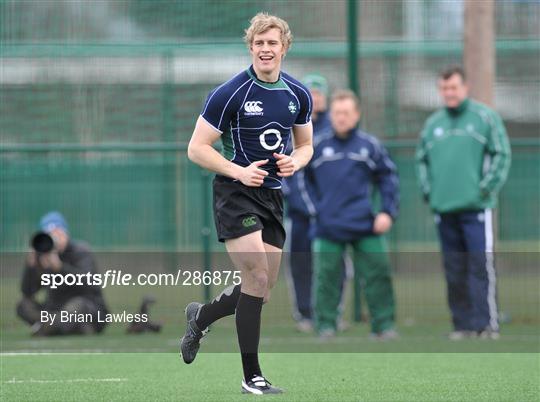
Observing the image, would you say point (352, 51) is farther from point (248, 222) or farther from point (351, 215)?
point (248, 222)

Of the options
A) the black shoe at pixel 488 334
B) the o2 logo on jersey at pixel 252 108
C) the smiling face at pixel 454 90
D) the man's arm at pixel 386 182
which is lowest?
the black shoe at pixel 488 334

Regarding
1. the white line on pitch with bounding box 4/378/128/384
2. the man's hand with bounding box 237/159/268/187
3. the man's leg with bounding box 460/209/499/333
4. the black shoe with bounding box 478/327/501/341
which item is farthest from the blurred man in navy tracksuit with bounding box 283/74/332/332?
the man's hand with bounding box 237/159/268/187

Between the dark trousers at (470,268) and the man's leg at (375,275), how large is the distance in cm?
54

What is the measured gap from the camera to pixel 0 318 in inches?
539

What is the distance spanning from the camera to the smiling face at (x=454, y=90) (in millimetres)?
12039

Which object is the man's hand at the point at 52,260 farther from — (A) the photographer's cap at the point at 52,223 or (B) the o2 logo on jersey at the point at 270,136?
(B) the o2 logo on jersey at the point at 270,136

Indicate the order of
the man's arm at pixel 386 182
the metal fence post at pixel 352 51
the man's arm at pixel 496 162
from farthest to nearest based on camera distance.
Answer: the metal fence post at pixel 352 51, the man's arm at pixel 386 182, the man's arm at pixel 496 162

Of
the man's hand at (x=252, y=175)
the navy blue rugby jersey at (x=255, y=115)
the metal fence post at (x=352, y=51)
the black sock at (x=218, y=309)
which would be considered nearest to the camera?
the man's hand at (x=252, y=175)

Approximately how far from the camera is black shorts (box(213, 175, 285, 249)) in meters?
7.55

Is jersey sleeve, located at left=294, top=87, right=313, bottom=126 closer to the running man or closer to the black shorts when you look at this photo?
the running man

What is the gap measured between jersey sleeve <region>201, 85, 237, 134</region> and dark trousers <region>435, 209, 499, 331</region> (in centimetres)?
492

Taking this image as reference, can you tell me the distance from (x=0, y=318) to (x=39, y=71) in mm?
2615

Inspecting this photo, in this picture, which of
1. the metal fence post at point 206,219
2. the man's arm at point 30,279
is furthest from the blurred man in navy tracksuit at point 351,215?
the man's arm at point 30,279

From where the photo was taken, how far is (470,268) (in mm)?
12078
